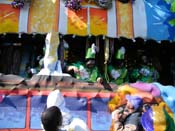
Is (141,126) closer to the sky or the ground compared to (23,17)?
closer to the ground

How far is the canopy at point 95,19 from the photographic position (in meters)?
8.71

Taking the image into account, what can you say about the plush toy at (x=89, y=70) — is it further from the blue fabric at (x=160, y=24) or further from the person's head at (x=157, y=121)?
the person's head at (x=157, y=121)

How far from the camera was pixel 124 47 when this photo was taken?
9484 mm

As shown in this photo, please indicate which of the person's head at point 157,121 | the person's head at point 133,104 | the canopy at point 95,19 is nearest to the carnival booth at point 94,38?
the canopy at point 95,19

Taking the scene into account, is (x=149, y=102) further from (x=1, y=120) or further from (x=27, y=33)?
(x=27, y=33)

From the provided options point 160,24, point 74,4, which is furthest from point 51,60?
point 160,24

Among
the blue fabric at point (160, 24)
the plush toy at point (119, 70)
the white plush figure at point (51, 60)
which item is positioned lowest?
the plush toy at point (119, 70)

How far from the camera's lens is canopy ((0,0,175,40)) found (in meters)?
8.71

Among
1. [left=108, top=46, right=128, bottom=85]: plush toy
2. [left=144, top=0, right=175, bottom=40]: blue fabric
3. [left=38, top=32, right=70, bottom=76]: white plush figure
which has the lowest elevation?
[left=108, top=46, right=128, bottom=85]: plush toy

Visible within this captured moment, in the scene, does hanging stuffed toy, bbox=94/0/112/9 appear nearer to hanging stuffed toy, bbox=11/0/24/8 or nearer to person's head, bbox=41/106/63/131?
hanging stuffed toy, bbox=11/0/24/8

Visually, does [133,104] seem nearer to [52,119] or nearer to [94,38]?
[52,119]

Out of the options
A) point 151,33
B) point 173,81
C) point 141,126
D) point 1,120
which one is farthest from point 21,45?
point 141,126

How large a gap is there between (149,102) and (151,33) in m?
4.18

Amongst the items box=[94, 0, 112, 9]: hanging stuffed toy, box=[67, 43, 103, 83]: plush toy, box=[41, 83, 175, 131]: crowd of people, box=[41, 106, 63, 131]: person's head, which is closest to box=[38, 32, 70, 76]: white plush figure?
box=[41, 83, 175, 131]: crowd of people
